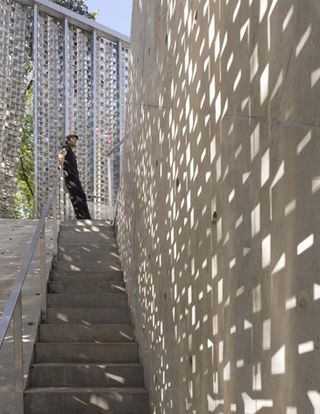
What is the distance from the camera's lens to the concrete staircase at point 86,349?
4.43 m

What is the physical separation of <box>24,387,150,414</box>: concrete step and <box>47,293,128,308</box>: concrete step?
56.2 inches

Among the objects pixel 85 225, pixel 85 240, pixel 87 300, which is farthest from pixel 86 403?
pixel 85 225

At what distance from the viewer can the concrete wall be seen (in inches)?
60.2

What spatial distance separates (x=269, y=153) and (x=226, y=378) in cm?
82

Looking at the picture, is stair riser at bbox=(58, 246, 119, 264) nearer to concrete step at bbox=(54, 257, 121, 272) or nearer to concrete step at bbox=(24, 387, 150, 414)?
concrete step at bbox=(54, 257, 121, 272)

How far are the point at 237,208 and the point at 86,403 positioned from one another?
8.90 feet

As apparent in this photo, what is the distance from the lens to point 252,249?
194cm

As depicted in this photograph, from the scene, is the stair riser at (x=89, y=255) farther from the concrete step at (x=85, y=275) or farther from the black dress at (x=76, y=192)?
the black dress at (x=76, y=192)

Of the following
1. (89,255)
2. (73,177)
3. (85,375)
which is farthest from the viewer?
(73,177)

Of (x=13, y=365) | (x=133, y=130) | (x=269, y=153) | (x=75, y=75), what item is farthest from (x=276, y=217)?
(x=75, y=75)

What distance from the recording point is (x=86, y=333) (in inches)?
209

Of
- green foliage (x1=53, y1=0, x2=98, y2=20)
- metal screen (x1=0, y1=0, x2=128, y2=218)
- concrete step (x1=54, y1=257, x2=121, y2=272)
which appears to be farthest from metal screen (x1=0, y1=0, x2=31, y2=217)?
concrete step (x1=54, y1=257, x2=121, y2=272)

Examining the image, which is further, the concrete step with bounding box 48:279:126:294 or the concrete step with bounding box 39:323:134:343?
the concrete step with bounding box 48:279:126:294

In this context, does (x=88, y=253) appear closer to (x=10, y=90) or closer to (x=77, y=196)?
(x=77, y=196)
